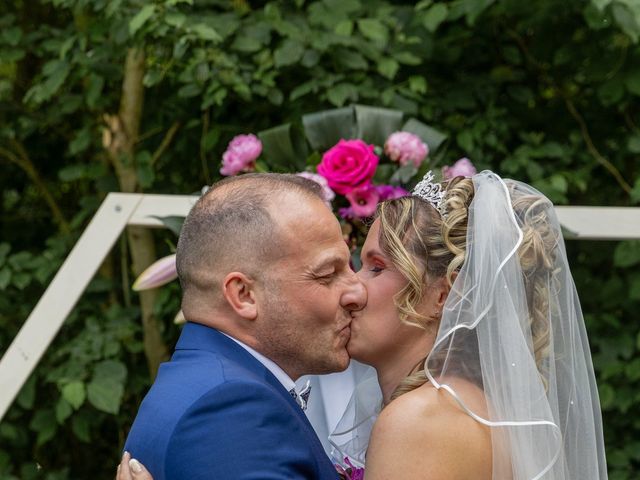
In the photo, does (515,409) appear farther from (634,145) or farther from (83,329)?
(83,329)

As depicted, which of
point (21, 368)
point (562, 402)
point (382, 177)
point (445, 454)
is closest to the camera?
point (445, 454)

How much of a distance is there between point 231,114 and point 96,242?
120 cm

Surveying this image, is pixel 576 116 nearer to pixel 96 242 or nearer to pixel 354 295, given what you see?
pixel 96 242

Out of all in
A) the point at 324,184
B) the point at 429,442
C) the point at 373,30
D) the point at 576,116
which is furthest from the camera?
the point at 576,116

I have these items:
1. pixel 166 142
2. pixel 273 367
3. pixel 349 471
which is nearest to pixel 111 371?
pixel 166 142

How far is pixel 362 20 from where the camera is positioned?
4.52 meters

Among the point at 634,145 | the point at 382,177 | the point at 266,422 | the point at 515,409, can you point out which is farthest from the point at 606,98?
the point at 266,422

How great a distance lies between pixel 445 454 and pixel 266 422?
43 centimetres

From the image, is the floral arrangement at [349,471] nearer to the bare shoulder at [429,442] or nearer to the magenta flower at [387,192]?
the bare shoulder at [429,442]

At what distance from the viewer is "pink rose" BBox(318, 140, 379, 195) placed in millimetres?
3480

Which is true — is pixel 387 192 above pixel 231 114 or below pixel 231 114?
above

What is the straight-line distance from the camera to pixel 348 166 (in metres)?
3.52

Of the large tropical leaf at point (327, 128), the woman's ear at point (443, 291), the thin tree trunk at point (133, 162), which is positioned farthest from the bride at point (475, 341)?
the thin tree trunk at point (133, 162)

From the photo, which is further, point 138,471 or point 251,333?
point 251,333
